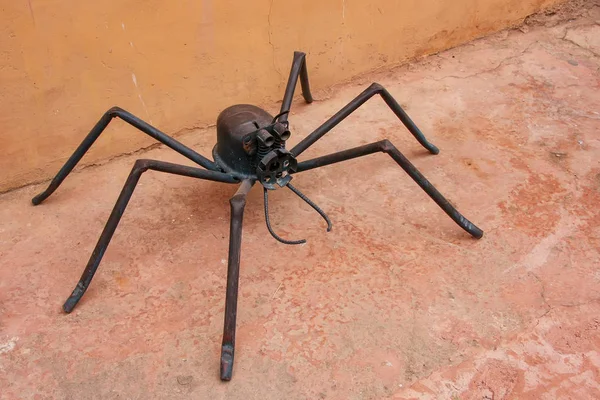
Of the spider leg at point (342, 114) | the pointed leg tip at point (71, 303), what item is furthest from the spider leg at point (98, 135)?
the pointed leg tip at point (71, 303)

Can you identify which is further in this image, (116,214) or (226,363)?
(116,214)

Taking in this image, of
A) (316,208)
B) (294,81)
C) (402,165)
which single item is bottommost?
(316,208)

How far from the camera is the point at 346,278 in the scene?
2.22 m

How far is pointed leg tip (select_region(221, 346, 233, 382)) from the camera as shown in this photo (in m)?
1.86

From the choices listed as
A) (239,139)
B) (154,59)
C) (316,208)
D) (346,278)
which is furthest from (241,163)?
(154,59)

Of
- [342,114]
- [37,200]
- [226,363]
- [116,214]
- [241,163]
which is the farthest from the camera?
[37,200]

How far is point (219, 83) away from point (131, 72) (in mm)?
425

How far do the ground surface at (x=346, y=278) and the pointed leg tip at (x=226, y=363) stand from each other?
0.03 meters

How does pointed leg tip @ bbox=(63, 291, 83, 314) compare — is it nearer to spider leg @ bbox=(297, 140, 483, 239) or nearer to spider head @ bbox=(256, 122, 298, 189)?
spider head @ bbox=(256, 122, 298, 189)

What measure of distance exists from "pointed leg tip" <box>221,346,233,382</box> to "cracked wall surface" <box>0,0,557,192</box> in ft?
4.20

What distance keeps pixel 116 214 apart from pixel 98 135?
49 centimetres

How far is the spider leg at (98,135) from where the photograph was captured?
7.26ft

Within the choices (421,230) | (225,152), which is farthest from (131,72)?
(421,230)

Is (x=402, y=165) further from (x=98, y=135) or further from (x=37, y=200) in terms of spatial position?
(x=37, y=200)
